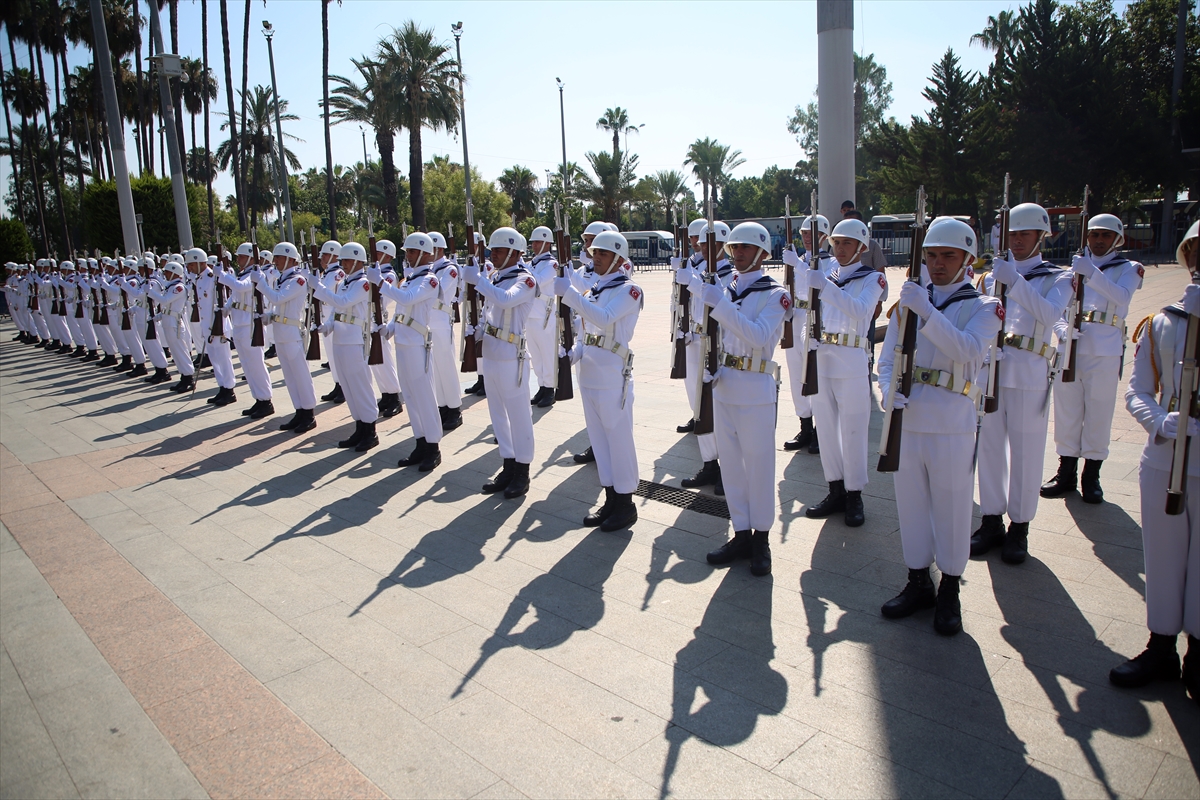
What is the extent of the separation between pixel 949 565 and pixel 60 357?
2198 cm

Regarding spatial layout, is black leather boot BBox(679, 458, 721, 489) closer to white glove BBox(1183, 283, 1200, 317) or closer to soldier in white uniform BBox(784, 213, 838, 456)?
soldier in white uniform BBox(784, 213, 838, 456)

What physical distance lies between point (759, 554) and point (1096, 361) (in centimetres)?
323

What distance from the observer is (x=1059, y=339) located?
6.13 m

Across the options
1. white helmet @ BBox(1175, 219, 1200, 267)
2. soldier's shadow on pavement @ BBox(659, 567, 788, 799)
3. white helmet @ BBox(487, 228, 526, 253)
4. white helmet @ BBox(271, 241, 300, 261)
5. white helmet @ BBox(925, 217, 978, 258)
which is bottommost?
soldier's shadow on pavement @ BBox(659, 567, 788, 799)

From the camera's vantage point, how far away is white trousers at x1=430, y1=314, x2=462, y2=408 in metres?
9.68

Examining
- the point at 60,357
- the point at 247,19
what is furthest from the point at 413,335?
the point at 247,19

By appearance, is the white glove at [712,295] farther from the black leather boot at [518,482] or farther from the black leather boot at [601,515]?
the black leather boot at [518,482]

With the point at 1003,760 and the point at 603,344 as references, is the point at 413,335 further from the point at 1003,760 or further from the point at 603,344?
the point at 1003,760

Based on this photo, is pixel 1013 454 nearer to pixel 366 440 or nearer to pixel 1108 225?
pixel 1108 225

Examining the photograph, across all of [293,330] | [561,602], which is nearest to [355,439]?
[293,330]

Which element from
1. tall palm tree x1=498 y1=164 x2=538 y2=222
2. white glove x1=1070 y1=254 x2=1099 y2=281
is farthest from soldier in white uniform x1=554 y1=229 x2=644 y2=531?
tall palm tree x1=498 y1=164 x2=538 y2=222

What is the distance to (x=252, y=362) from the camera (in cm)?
1112

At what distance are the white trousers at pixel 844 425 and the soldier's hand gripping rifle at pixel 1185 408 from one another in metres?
2.58

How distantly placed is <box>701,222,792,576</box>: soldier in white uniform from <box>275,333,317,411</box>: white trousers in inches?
266
